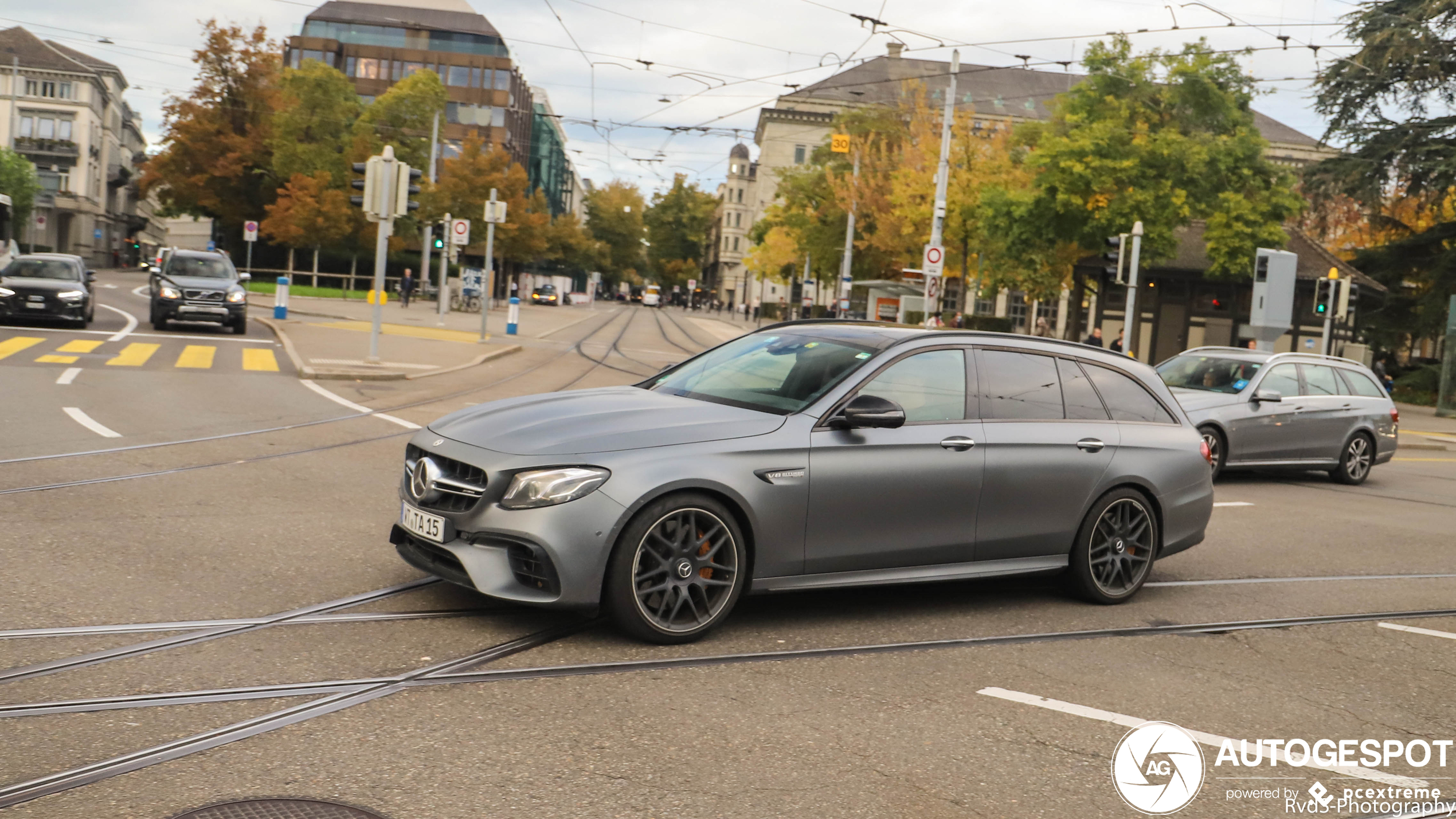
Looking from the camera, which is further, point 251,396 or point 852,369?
point 251,396

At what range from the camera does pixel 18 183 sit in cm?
7288

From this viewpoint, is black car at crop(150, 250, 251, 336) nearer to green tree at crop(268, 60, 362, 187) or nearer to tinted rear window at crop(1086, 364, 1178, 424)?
tinted rear window at crop(1086, 364, 1178, 424)

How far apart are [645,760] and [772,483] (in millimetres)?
1796

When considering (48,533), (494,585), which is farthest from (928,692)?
(48,533)

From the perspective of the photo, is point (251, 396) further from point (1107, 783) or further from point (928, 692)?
point (1107, 783)

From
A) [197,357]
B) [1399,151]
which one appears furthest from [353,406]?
[1399,151]

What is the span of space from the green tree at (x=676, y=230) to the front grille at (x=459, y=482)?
144921mm

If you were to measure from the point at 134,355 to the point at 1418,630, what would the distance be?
1827 cm

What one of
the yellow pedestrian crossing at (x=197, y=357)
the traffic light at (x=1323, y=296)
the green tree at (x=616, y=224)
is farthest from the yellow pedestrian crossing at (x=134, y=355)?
the green tree at (x=616, y=224)

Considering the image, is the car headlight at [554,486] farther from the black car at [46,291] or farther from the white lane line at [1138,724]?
the black car at [46,291]

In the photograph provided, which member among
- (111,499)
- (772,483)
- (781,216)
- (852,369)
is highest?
(781,216)

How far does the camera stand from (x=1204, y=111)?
122 feet

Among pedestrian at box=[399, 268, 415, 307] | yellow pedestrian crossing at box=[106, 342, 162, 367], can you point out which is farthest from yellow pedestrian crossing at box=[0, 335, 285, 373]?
pedestrian at box=[399, 268, 415, 307]

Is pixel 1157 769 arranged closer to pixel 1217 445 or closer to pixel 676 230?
pixel 1217 445
